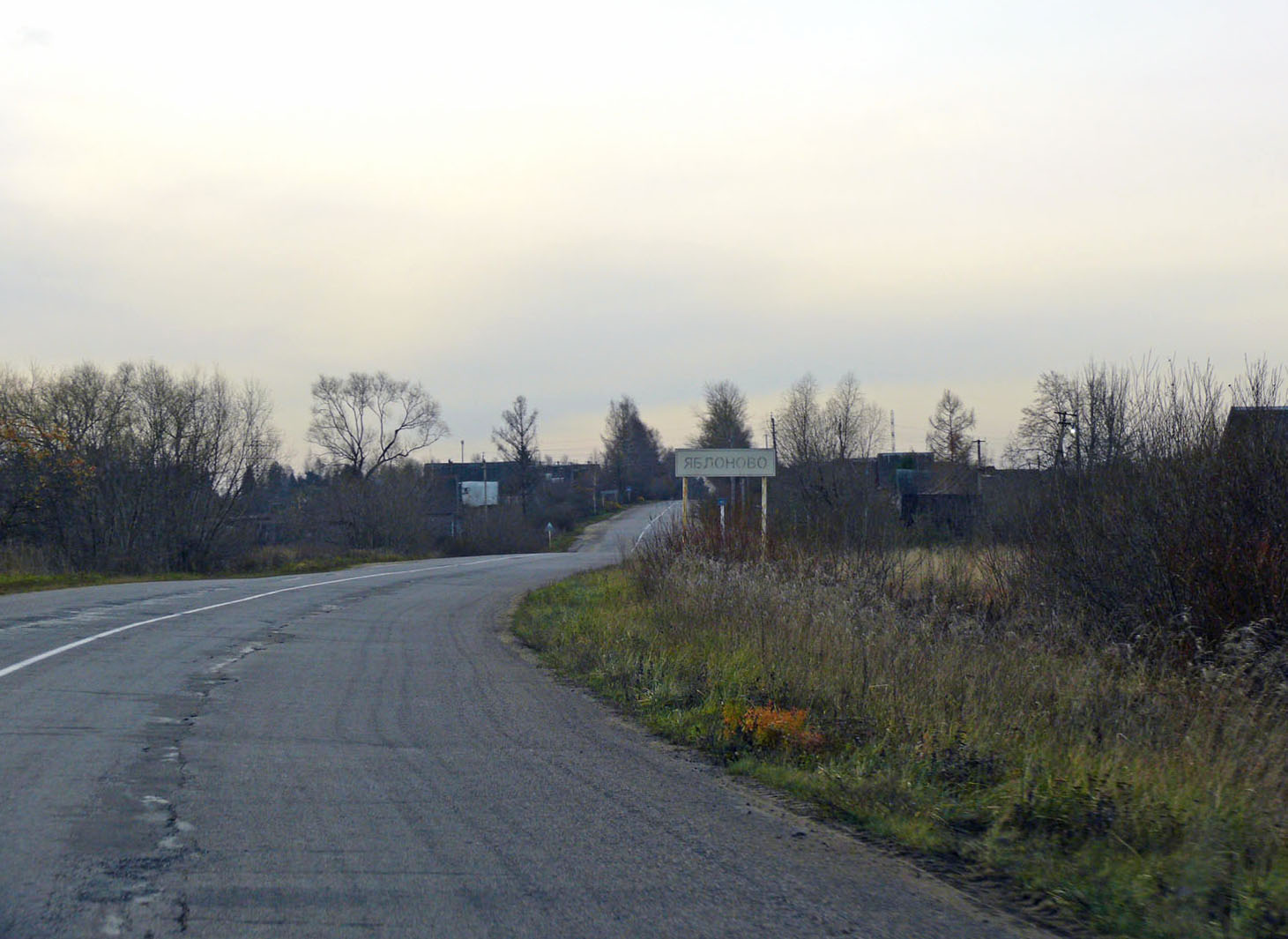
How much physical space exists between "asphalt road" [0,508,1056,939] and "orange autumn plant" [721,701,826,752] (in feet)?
1.98

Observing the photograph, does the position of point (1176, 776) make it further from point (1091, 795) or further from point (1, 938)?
point (1, 938)

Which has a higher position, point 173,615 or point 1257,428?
point 1257,428

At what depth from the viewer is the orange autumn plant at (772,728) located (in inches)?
314

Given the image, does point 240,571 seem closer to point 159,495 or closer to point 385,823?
point 159,495

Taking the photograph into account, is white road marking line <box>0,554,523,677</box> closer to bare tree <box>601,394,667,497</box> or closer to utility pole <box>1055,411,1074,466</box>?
utility pole <box>1055,411,1074,466</box>

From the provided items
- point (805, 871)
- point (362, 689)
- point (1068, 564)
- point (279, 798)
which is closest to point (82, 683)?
point (362, 689)

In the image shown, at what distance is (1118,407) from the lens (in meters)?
14.1

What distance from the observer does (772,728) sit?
8227mm

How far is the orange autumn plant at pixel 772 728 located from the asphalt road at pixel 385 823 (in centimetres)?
60

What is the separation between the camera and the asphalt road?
465 centimetres

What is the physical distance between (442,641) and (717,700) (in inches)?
276

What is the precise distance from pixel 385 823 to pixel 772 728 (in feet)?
10.9

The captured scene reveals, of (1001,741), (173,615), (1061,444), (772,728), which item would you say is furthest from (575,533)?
(1001,741)

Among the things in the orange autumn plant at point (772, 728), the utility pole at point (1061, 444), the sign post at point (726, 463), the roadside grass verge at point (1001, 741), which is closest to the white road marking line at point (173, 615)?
the roadside grass verge at point (1001, 741)
